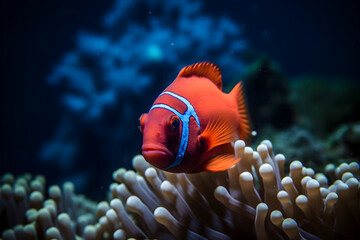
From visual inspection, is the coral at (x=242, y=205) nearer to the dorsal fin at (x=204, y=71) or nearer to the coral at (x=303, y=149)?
the dorsal fin at (x=204, y=71)

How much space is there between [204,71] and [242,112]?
0.41 m

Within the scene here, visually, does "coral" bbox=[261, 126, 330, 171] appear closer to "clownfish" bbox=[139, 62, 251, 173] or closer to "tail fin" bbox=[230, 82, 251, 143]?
"tail fin" bbox=[230, 82, 251, 143]

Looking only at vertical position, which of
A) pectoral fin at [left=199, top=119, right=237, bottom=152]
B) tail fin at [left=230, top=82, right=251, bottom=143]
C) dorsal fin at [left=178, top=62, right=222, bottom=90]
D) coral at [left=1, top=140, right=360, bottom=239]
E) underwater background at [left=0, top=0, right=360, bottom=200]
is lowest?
coral at [left=1, top=140, right=360, bottom=239]

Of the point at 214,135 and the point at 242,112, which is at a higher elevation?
the point at 242,112

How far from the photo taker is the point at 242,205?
4.08ft

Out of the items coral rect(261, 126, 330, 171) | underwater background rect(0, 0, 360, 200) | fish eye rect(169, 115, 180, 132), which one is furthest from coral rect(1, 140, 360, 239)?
underwater background rect(0, 0, 360, 200)

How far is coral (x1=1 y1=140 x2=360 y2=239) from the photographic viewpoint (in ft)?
3.81

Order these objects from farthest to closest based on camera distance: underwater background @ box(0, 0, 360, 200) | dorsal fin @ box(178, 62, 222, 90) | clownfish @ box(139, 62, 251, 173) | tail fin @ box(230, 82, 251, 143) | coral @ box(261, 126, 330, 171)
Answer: underwater background @ box(0, 0, 360, 200)
coral @ box(261, 126, 330, 171)
tail fin @ box(230, 82, 251, 143)
dorsal fin @ box(178, 62, 222, 90)
clownfish @ box(139, 62, 251, 173)

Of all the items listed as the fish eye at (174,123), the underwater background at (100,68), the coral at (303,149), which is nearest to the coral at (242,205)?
the fish eye at (174,123)

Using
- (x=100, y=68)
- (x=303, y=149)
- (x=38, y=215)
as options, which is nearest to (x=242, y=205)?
(x=38, y=215)

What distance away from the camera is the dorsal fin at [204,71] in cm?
142

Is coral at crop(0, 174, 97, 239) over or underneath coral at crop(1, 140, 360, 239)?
over

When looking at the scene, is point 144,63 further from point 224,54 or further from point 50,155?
point 50,155

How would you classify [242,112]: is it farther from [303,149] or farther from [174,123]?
[303,149]
